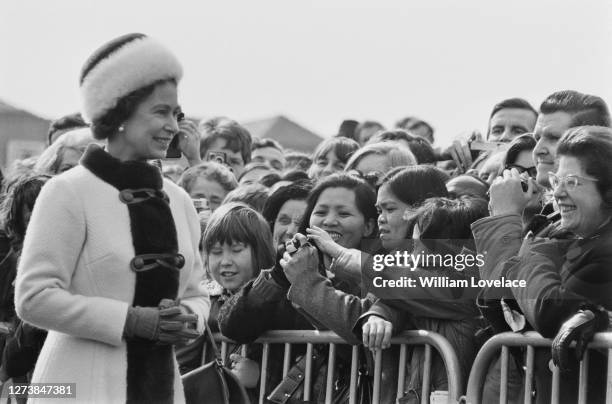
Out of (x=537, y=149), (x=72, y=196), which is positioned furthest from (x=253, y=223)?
(x=72, y=196)

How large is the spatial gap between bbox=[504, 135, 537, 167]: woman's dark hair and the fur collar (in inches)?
88.0

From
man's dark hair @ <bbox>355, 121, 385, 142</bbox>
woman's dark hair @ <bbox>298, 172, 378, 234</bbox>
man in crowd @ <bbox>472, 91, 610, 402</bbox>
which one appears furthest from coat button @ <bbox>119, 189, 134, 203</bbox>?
man's dark hair @ <bbox>355, 121, 385, 142</bbox>

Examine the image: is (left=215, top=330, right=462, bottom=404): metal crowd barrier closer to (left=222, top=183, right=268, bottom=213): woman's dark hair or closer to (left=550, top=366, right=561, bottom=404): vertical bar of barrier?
(left=550, top=366, right=561, bottom=404): vertical bar of barrier

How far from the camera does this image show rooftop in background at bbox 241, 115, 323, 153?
3034cm

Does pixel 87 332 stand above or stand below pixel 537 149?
below

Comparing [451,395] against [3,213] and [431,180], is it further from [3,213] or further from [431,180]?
[3,213]

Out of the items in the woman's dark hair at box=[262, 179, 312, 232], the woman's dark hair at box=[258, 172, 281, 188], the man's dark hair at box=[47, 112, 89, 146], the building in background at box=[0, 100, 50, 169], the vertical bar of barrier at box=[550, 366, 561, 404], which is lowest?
the vertical bar of barrier at box=[550, 366, 561, 404]

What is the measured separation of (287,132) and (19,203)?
2554 cm

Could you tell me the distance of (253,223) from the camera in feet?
20.4

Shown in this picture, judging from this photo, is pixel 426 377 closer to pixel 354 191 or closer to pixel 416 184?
pixel 416 184


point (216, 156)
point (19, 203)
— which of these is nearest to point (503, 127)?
point (216, 156)

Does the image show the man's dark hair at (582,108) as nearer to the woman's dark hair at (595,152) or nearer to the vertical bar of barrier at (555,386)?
the woman's dark hair at (595,152)

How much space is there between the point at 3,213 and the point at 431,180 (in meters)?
2.29

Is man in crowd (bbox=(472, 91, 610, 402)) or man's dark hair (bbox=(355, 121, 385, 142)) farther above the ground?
man's dark hair (bbox=(355, 121, 385, 142))
